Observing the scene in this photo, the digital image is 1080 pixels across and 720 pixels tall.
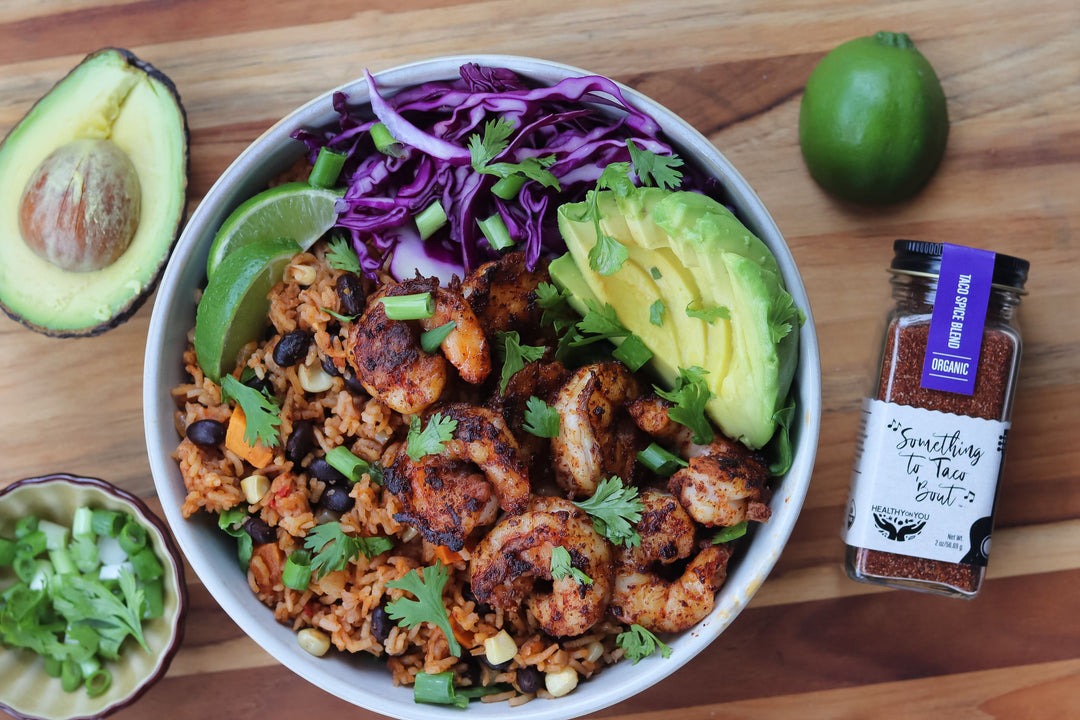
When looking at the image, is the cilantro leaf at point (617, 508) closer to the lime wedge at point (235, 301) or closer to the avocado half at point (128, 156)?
the lime wedge at point (235, 301)

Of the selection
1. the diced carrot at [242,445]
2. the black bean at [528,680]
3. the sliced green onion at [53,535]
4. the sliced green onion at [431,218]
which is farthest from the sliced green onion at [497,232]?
the sliced green onion at [53,535]

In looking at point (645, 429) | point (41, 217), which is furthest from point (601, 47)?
point (41, 217)

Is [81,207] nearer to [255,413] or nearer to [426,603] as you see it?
[255,413]

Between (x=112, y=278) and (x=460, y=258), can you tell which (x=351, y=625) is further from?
(x=112, y=278)

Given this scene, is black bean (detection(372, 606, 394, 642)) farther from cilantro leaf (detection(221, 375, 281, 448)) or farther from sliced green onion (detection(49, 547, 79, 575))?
sliced green onion (detection(49, 547, 79, 575))

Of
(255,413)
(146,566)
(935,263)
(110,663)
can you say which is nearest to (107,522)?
(146,566)
